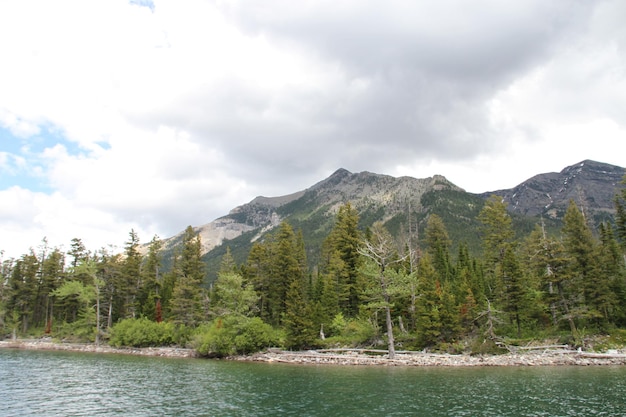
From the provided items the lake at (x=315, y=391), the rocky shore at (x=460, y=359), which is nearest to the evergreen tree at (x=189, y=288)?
the rocky shore at (x=460, y=359)

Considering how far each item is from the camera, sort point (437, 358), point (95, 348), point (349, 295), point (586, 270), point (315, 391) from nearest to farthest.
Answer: point (315, 391)
point (437, 358)
point (586, 270)
point (349, 295)
point (95, 348)

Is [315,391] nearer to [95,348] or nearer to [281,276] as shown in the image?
[281,276]

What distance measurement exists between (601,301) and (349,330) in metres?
30.2

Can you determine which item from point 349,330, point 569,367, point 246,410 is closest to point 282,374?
point 246,410

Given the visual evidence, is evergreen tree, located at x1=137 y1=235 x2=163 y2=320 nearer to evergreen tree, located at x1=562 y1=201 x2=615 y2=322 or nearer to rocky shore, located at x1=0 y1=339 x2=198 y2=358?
rocky shore, located at x1=0 y1=339 x2=198 y2=358

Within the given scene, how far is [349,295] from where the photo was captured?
62875 millimetres

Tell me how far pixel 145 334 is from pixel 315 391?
4817cm

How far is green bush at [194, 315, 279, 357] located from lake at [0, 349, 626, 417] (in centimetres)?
1397

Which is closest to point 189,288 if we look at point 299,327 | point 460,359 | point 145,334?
point 145,334

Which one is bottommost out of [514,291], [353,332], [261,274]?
[353,332]

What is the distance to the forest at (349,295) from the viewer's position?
47.8 metres

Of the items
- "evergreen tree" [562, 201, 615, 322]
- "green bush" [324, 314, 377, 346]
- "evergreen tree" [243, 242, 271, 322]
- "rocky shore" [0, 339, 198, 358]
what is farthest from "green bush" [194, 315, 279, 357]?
"evergreen tree" [562, 201, 615, 322]

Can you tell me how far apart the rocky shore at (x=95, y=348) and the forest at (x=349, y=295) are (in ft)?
5.89

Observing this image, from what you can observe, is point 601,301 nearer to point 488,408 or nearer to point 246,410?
point 488,408
